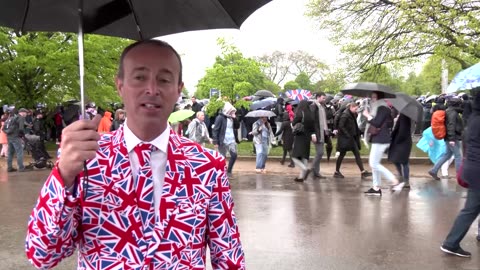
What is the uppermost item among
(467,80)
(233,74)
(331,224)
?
(233,74)

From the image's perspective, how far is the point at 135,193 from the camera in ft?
5.33

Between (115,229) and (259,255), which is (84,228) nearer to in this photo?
(115,229)

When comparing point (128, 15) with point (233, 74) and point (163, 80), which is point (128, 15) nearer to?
point (163, 80)

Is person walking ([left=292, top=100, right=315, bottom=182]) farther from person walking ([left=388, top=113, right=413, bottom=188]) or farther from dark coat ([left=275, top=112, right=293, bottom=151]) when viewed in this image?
dark coat ([left=275, top=112, right=293, bottom=151])

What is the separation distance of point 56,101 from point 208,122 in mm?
6009

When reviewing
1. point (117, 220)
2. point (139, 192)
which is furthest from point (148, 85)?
point (117, 220)

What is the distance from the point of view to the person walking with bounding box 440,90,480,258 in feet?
17.2

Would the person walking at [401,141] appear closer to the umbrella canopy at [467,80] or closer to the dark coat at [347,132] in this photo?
the dark coat at [347,132]

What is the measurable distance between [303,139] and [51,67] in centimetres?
910

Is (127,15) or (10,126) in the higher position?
(127,15)

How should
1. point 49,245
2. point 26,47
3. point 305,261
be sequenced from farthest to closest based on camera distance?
point 26,47
point 305,261
point 49,245

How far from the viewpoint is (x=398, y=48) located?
16.8 metres

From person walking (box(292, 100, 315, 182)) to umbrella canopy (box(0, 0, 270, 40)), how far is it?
866cm

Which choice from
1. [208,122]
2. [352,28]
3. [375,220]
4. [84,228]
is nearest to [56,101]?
[208,122]
